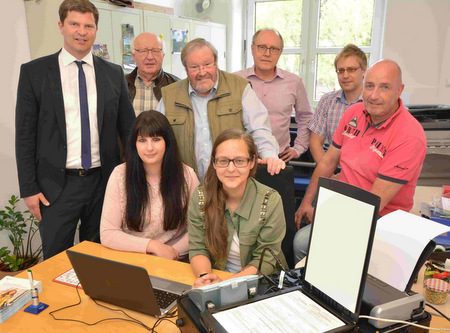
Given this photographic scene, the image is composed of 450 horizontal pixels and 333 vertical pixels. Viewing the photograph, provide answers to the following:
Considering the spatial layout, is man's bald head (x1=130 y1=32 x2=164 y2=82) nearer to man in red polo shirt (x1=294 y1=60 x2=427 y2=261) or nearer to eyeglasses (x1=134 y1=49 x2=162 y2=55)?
eyeglasses (x1=134 y1=49 x2=162 y2=55)

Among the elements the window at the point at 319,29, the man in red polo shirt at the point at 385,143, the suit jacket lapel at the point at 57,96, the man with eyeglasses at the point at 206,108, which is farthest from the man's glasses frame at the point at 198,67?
the window at the point at 319,29

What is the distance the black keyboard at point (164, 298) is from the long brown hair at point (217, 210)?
1.01 feet

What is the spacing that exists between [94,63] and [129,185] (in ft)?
2.75

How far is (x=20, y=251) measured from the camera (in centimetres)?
291

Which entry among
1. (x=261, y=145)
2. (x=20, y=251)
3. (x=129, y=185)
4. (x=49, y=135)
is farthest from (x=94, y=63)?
(x=20, y=251)

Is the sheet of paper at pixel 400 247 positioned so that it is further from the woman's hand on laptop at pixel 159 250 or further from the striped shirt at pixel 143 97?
the striped shirt at pixel 143 97

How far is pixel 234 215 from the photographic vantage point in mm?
1556

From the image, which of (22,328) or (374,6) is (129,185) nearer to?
(22,328)

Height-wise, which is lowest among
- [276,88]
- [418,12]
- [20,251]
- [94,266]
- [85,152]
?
[20,251]

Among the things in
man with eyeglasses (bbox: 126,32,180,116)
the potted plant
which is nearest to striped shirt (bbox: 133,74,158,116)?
man with eyeglasses (bbox: 126,32,180,116)

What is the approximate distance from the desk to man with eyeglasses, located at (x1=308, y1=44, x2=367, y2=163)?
5.18 ft

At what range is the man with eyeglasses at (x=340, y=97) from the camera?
246 centimetres

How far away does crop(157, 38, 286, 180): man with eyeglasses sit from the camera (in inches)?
80.2

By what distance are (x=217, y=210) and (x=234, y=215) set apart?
78mm
